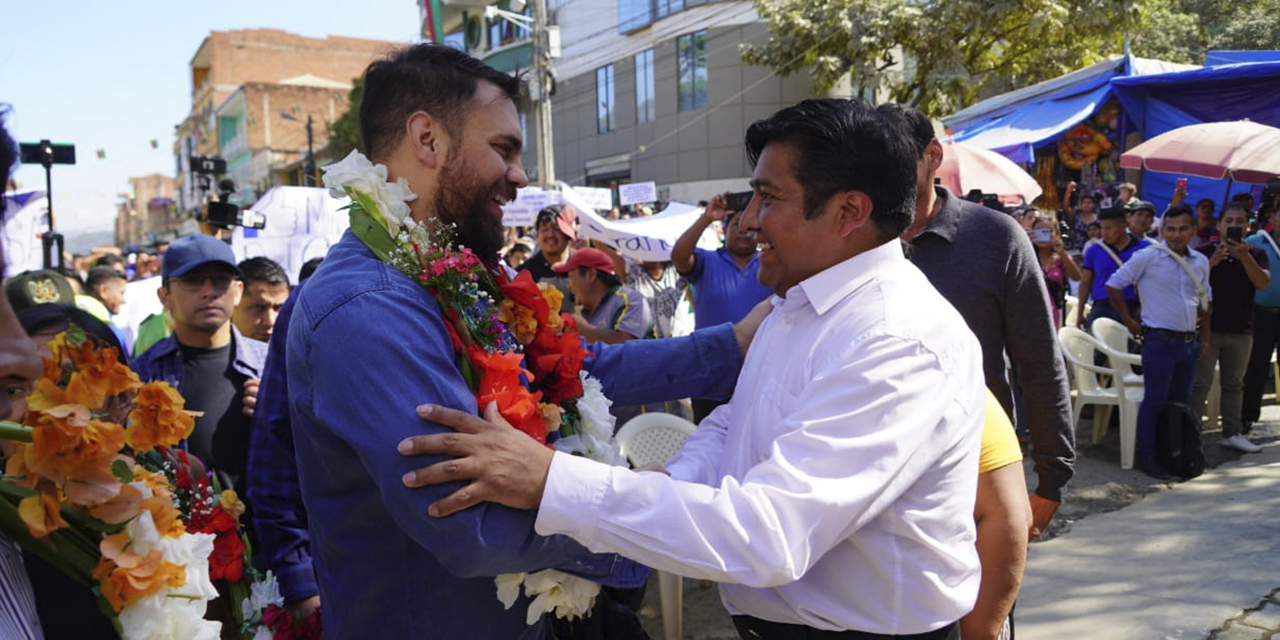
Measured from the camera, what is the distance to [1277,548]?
15.9 feet

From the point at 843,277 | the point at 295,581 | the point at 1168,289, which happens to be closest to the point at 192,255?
the point at 295,581

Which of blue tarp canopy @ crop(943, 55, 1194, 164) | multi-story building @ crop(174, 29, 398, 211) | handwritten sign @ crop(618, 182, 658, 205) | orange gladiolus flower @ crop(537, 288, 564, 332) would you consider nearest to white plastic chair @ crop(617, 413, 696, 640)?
orange gladiolus flower @ crop(537, 288, 564, 332)

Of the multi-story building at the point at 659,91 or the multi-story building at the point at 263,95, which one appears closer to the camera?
the multi-story building at the point at 659,91

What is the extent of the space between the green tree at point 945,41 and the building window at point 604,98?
1107 centimetres

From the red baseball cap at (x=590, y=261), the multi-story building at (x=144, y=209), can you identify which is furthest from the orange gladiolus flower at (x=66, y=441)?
the multi-story building at (x=144, y=209)

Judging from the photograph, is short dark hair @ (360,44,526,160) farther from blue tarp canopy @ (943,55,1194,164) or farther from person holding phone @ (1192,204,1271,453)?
blue tarp canopy @ (943,55,1194,164)

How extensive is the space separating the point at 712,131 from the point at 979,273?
980 inches

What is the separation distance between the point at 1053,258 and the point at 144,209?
4593 inches

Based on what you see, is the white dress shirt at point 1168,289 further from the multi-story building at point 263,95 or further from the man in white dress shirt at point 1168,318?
the multi-story building at point 263,95

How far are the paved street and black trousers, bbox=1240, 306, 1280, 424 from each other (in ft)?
3.63

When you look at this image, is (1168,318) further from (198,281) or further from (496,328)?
(198,281)

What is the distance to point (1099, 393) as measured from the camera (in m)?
7.21

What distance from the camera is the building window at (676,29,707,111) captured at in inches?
1057

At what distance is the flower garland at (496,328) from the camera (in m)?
1.57
